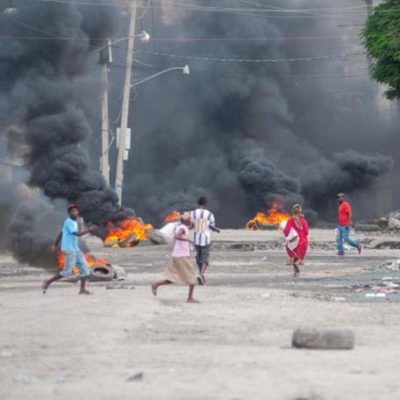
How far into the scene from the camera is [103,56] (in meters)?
46.0

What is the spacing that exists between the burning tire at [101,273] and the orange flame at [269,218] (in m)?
35.4

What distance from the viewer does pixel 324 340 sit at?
1394 cm

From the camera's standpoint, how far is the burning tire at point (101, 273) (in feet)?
88.0

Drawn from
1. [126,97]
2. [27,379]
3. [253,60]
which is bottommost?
[27,379]

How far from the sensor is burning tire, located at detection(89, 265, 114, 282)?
2681cm

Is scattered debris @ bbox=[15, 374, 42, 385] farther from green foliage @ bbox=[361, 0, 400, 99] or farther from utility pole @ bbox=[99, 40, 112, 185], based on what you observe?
utility pole @ bbox=[99, 40, 112, 185]

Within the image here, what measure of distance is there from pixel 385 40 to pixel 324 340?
24335 mm

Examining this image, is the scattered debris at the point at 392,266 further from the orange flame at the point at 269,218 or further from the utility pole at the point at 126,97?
the orange flame at the point at 269,218

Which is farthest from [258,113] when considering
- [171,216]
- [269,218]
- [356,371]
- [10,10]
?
[356,371]

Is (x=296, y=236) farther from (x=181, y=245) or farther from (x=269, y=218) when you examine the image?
(x=269, y=218)

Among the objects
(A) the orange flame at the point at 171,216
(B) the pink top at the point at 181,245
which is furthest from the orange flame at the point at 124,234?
(B) the pink top at the point at 181,245

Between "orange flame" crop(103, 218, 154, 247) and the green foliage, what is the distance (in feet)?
34.8

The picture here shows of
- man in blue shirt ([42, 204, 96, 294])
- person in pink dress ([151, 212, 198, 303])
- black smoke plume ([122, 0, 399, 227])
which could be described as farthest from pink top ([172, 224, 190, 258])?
black smoke plume ([122, 0, 399, 227])

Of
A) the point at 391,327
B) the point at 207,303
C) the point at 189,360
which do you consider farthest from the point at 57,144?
the point at 189,360
